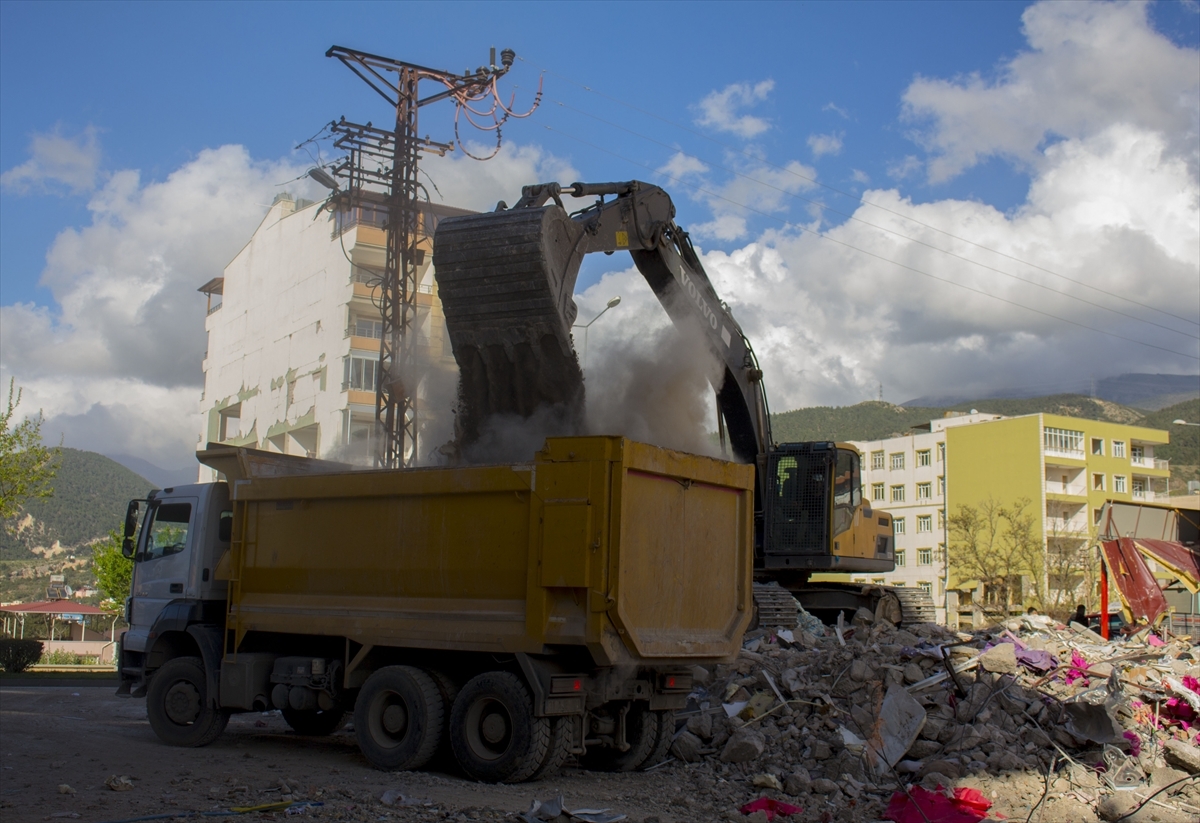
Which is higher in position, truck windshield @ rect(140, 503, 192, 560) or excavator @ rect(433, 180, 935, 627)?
excavator @ rect(433, 180, 935, 627)

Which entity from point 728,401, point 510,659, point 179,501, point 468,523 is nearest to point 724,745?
point 510,659

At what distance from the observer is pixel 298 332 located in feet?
153

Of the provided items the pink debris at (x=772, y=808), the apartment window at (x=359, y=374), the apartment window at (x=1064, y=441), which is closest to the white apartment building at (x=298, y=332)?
the apartment window at (x=359, y=374)

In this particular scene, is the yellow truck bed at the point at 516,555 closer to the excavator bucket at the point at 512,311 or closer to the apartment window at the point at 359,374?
the excavator bucket at the point at 512,311

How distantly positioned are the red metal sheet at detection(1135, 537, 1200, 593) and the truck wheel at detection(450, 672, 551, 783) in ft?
47.8

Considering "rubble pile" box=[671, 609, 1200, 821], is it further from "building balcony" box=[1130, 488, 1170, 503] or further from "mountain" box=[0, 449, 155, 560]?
"mountain" box=[0, 449, 155, 560]

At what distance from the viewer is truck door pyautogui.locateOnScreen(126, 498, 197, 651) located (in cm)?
1159

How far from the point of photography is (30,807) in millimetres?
7605

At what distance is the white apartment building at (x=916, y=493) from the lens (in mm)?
71812

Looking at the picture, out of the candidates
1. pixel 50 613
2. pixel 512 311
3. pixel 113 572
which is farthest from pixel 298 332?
pixel 512 311

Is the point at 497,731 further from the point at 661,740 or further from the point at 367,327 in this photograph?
the point at 367,327

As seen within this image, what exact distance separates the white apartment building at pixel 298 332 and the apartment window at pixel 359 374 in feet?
0.13

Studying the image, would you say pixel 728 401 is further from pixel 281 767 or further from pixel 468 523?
pixel 281 767

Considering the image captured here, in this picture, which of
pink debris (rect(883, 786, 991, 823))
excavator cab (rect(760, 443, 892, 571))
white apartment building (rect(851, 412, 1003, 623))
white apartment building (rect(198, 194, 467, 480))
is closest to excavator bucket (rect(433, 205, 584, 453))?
pink debris (rect(883, 786, 991, 823))
